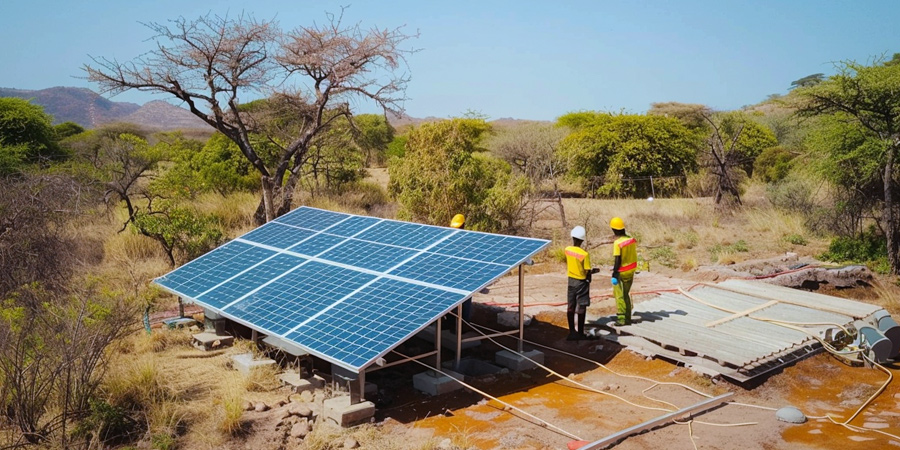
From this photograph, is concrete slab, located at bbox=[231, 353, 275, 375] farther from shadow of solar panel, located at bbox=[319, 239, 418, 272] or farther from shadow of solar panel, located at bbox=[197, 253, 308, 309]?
shadow of solar panel, located at bbox=[319, 239, 418, 272]

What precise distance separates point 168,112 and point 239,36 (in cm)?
8835

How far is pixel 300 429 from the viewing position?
7.45 meters

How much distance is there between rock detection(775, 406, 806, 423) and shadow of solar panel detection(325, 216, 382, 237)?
6414mm

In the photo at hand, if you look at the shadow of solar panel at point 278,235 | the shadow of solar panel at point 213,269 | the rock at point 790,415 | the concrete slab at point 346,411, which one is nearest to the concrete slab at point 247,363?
Result: the shadow of solar panel at point 213,269

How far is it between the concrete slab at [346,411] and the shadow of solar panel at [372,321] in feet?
1.92

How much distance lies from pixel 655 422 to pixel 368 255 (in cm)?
450

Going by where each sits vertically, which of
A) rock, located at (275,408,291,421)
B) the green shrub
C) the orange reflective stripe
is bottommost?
rock, located at (275,408,291,421)

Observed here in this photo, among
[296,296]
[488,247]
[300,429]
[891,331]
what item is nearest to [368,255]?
[296,296]

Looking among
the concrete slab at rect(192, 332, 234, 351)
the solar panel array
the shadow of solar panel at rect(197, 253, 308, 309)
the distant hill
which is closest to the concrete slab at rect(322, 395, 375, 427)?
the solar panel array

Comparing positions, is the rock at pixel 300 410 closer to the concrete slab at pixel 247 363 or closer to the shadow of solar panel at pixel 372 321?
the shadow of solar panel at pixel 372 321

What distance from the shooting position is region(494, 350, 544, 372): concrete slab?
31.3 feet

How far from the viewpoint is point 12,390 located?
6.80 metres

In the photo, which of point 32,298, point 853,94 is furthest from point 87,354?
point 853,94

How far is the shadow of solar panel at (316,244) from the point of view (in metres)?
10.8
